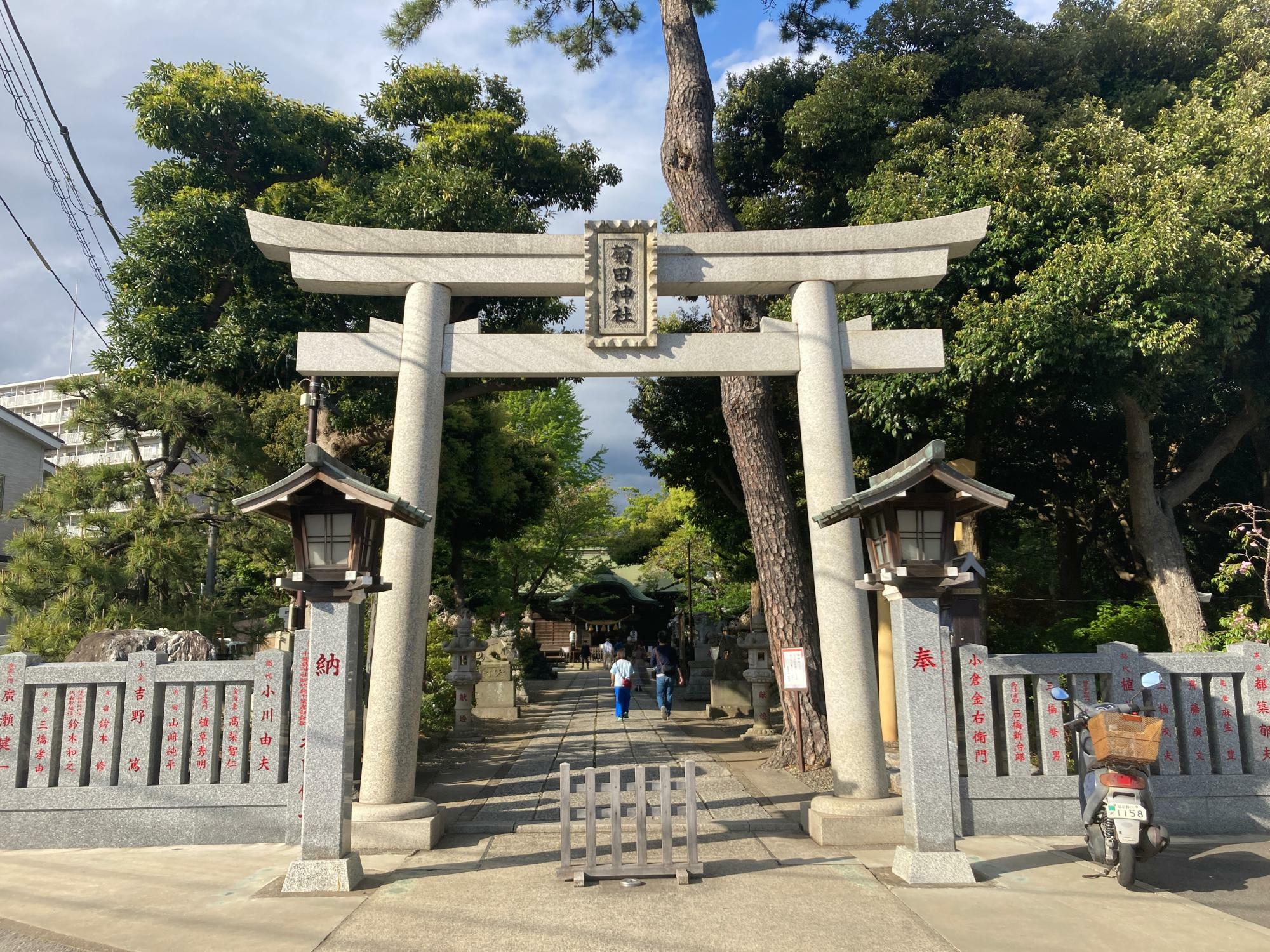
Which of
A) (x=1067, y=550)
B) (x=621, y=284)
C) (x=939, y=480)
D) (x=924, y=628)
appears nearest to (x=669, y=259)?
(x=621, y=284)

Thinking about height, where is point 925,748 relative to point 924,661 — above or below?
below

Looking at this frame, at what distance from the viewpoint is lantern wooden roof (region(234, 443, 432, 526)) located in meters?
6.75

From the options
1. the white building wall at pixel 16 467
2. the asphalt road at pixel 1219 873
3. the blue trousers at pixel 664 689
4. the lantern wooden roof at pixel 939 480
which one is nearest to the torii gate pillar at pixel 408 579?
the lantern wooden roof at pixel 939 480

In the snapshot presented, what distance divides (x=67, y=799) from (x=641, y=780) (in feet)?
18.5

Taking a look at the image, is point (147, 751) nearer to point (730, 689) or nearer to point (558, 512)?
point (730, 689)

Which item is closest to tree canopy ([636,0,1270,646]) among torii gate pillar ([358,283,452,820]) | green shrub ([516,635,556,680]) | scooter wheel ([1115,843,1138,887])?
scooter wheel ([1115,843,1138,887])

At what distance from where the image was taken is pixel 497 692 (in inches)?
762

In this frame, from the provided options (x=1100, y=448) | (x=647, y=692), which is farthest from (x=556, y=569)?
(x=1100, y=448)

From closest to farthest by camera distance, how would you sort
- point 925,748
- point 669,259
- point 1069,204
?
1. point 925,748
2. point 669,259
3. point 1069,204

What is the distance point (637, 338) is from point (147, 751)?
632cm

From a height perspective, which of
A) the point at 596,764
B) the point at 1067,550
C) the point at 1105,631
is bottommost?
the point at 596,764

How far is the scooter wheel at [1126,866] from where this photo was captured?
6.36m

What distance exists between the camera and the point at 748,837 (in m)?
7.91

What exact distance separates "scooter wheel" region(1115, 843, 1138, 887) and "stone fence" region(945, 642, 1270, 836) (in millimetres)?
1467
